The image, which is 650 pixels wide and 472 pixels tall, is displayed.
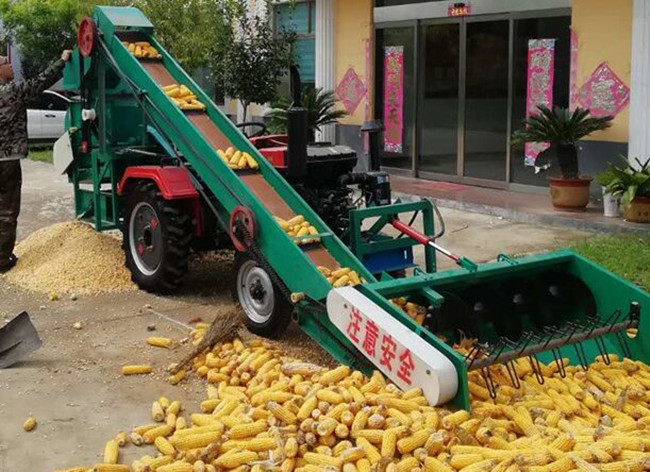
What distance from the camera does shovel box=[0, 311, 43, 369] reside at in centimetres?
641

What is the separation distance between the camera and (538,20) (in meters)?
12.9

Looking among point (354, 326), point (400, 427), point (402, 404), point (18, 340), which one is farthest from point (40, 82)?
point (400, 427)

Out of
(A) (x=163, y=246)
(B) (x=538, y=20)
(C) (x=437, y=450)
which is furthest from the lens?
(B) (x=538, y=20)

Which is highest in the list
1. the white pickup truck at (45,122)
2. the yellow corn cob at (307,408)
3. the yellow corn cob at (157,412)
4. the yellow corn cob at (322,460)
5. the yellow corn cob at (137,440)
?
the white pickup truck at (45,122)

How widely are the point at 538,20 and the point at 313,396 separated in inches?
365

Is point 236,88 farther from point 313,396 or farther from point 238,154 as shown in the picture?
point 313,396

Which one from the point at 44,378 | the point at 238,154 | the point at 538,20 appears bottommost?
the point at 44,378

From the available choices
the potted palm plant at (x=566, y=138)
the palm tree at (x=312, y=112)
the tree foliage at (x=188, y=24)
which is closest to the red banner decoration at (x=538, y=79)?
the potted palm plant at (x=566, y=138)

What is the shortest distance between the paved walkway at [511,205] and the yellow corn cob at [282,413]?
266 inches

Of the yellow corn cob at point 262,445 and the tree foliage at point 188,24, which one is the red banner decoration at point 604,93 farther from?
the yellow corn cob at point 262,445

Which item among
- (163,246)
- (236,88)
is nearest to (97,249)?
(163,246)

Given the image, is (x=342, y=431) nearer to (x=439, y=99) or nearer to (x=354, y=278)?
(x=354, y=278)

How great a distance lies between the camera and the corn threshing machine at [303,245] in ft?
17.6

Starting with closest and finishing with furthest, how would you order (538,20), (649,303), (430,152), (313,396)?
(313,396) < (649,303) < (538,20) < (430,152)
